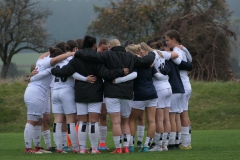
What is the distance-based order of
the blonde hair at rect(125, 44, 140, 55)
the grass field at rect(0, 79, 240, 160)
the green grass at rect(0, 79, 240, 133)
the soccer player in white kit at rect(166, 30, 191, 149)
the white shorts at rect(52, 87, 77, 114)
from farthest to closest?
the green grass at rect(0, 79, 240, 133), the grass field at rect(0, 79, 240, 160), the soccer player in white kit at rect(166, 30, 191, 149), the blonde hair at rect(125, 44, 140, 55), the white shorts at rect(52, 87, 77, 114)

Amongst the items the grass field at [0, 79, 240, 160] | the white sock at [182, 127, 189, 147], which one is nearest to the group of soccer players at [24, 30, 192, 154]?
the white sock at [182, 127, 189, 147]

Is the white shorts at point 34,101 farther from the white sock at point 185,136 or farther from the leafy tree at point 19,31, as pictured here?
the leafy tree at point 19,31

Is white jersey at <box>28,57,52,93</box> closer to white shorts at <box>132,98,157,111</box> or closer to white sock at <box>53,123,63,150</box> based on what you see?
white sock at <box>53,123,63,150</box>

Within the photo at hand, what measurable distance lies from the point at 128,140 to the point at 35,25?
35958 millimetres

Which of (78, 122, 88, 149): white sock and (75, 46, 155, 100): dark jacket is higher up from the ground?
(75, 46, 155, 100): dark jacket

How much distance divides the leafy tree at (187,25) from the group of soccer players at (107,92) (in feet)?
71.0

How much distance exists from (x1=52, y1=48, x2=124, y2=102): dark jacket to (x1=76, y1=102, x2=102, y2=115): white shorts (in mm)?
100

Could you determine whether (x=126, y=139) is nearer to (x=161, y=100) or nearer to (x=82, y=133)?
(x=82, y=133)

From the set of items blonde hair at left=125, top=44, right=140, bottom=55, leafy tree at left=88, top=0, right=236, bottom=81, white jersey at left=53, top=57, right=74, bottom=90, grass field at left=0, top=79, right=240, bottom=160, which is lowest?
grass field at left=0, top=79, right=240, bottom=160

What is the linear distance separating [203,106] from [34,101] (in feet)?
50.7

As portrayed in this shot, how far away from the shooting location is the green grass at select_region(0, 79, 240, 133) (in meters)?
25.5

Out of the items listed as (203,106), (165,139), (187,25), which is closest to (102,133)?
(165,139)

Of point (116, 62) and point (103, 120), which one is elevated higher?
point (116, 62)

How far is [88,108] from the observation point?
12.3 m
